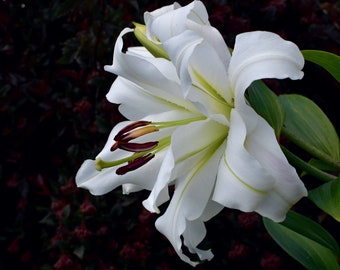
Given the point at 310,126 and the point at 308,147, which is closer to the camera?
the point at 308,147

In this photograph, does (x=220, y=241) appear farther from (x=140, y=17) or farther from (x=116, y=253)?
(x=140, y=17)

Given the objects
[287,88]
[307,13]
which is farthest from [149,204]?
Result: [307,13]

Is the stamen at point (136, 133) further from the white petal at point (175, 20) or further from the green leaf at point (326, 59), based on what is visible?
the green leaf at point (326, 59)

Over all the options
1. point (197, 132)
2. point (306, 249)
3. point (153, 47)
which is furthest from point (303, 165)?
point (306, 249)

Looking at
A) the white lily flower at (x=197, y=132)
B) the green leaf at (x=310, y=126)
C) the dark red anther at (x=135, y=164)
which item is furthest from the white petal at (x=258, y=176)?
the green leaf at (x=310, y=126)

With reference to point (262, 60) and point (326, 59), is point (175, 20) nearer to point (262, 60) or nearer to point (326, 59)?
point (262, 60)
